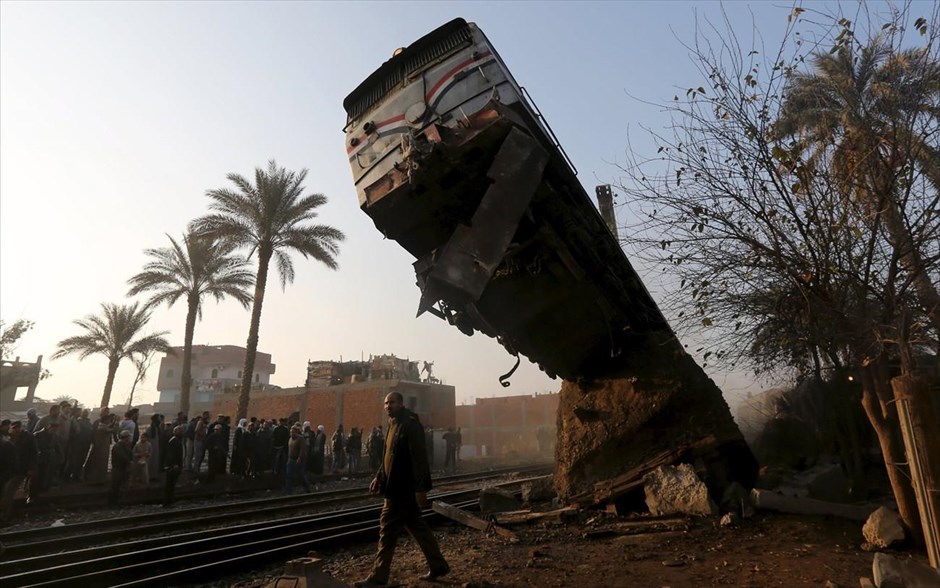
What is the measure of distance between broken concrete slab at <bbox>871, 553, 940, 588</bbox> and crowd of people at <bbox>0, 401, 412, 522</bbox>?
11458mm

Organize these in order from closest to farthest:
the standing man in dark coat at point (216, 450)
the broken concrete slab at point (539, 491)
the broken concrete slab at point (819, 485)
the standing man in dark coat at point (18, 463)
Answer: the broken concrete slab at point (819, 485) < the broken concrete slab at point (539, 491) < the standing man in dark coat at point (18, 463) < the standing man in dark coat at point (216, 450)

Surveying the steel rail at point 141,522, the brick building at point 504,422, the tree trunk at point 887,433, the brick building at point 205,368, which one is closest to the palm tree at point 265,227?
the steel rail at point 141,522

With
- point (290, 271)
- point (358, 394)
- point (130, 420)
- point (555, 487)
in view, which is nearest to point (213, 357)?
point (358, 394)

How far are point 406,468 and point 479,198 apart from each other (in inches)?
111

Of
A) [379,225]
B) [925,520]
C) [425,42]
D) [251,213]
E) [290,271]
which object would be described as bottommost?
[925,520]

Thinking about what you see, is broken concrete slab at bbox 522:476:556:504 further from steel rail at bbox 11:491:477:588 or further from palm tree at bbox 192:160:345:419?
palm tree at bbox 192:160:345:419

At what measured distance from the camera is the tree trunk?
5.17m

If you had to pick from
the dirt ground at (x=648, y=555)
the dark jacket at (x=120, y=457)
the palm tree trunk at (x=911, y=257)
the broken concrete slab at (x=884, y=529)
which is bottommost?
the dirt ground at (x=648, y=555)

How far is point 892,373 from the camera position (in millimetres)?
8250

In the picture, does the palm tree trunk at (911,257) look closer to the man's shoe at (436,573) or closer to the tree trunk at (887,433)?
the tree trunk at (887,433)

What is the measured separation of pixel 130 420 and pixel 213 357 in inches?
2177

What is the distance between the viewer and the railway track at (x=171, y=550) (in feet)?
17.4

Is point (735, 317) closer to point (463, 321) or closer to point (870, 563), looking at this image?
point (870, 563)

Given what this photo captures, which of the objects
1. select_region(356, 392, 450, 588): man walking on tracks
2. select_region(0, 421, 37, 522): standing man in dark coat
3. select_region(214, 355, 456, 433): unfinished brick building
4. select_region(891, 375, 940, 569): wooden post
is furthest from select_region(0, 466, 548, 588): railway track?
select_region(214, 355, 456, 433): unfinished brick building
